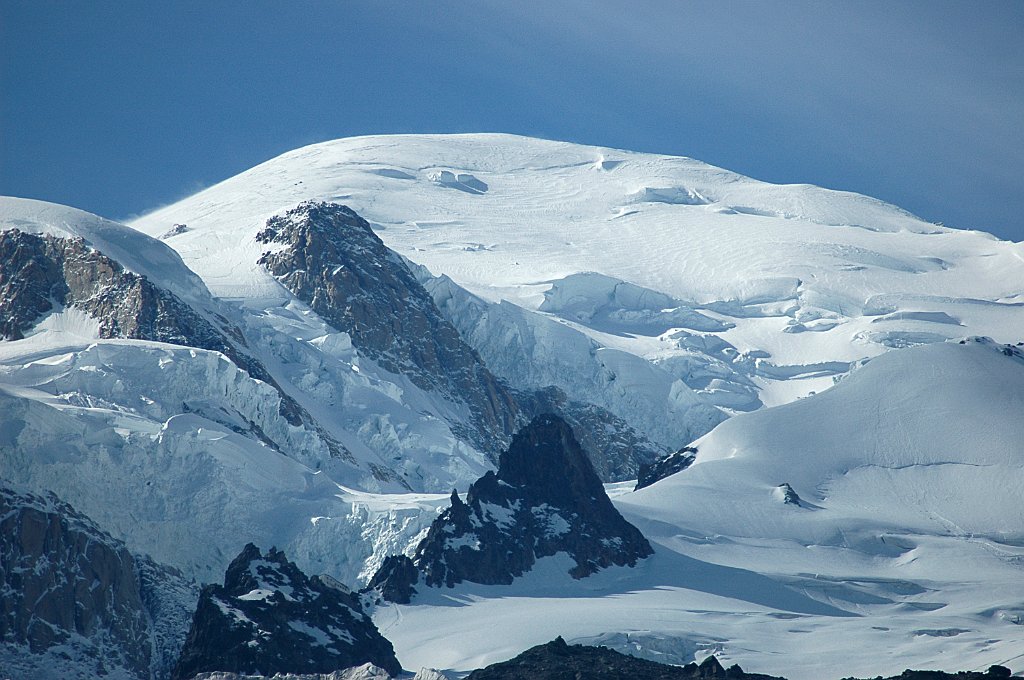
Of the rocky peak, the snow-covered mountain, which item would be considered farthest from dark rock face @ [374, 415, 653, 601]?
the snow-covered mountain

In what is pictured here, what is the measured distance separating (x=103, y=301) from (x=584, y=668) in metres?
90.3

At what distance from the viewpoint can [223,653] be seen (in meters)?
107

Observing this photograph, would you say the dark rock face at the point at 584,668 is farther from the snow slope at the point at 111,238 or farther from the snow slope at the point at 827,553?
the snow slope at the point at 111,238

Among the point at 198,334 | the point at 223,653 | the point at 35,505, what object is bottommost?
the point at 223,653

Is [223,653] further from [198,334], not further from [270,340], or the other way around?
[270,340]

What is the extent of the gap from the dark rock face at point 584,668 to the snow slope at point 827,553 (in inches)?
648

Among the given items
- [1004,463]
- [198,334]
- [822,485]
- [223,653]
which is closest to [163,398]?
[198,334]

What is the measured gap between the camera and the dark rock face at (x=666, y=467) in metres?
179

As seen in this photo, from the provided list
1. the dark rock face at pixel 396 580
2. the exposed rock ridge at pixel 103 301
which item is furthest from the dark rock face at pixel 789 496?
the exposed rock ridge at pixel 103 301

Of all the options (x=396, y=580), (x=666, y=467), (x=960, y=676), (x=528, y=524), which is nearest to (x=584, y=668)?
(x=960, y=676)

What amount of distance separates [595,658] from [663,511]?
5708 centimetres

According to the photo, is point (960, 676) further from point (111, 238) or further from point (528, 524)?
point (111, 238)

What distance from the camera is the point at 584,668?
3836 inches

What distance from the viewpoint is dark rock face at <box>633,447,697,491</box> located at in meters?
179
